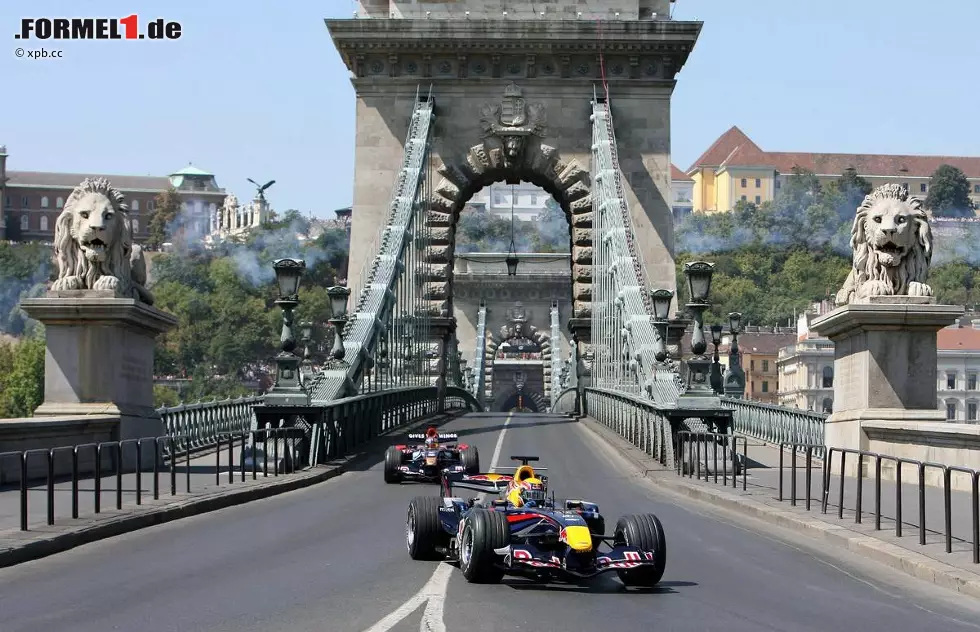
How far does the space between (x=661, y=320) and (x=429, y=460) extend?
28.4ft

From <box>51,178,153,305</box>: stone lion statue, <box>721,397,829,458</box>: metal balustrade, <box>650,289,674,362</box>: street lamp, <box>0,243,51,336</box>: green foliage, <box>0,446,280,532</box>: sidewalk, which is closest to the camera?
<box>0,446,280,532</box>: sidewalk

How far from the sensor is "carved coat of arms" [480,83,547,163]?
49.8m

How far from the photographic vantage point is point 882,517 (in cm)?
1755

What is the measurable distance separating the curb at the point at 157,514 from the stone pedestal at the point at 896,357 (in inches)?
335

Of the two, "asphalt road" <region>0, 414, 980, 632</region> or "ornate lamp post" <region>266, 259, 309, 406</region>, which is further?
"ornate lamp post" <region>266, 259, 309, 406</region>

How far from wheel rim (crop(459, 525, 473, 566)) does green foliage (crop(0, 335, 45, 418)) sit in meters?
108

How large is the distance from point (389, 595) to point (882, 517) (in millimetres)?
7341

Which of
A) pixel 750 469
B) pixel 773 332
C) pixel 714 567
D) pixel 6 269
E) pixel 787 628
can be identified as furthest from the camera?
pixel 6 269

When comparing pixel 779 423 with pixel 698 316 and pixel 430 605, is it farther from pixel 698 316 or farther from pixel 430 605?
pixel 430 605

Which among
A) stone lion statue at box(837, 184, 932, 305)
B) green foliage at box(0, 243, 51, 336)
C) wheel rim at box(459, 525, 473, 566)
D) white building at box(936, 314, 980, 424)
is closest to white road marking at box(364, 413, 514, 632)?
wheel rim at box(459, 525, 473, 566)

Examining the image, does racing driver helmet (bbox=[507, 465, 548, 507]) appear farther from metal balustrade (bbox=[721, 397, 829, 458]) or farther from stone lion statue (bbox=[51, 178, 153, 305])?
metal balustrade (bbox=[721, 397, 829, 458])

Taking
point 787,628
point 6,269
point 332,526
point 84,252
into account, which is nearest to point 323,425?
point 84,252

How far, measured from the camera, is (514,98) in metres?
49.9

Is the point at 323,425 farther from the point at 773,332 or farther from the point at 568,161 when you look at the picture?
the point at 773,332
